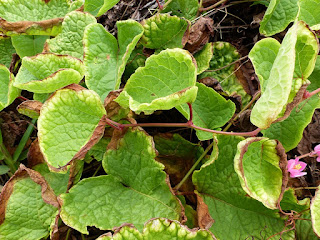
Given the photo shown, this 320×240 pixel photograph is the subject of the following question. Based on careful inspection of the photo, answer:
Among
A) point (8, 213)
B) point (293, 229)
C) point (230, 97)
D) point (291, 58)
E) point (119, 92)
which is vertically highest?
point (291, 58)

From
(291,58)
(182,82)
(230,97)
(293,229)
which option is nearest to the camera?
(291,58)

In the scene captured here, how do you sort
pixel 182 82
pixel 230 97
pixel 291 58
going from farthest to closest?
pixel 230 97 → pixel 182 82 → pixel 291 58

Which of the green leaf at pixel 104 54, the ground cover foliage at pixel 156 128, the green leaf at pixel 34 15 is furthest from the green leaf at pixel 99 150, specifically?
the green leaf at pixel 34 15

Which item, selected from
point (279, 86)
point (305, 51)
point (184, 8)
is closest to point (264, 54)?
point (305, 51)

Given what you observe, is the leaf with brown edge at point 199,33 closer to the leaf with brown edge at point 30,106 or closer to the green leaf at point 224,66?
the green leaf at point 224,66

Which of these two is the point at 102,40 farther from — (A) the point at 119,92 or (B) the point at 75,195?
(B) the point at 75,195

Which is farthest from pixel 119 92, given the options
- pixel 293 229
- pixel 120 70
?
pixel 293 229

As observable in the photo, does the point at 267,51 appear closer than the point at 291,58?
No
